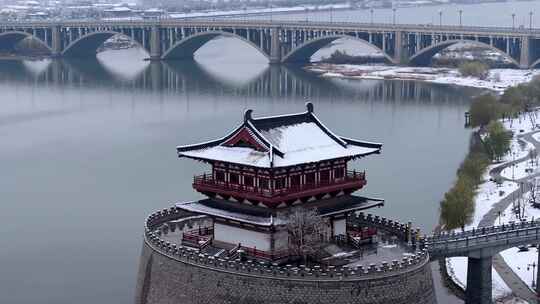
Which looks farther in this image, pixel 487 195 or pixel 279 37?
pixel 279 37

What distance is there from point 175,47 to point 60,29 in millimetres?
19411

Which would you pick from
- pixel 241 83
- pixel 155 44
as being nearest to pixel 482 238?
pixel 241 83

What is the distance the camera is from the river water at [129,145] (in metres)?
46.8

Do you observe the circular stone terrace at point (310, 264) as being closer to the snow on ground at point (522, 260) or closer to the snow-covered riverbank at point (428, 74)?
the snow on ground at point (522, 260)

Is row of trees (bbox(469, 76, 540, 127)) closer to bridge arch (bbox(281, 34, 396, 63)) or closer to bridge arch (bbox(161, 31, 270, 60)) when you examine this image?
bridge arch (bbox(281, 34, 396, 63))

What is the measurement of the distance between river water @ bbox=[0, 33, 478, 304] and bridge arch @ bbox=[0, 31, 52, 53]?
17228 mm

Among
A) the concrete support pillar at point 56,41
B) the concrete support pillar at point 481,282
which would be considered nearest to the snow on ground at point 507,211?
the concrete support pillar at point 481,282

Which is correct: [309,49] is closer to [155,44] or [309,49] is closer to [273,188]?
[155,44]

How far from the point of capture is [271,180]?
112ft

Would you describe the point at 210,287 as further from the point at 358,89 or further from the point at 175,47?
the point at 175,47

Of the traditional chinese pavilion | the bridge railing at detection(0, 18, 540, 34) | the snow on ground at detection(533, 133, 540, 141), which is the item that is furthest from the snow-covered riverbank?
the traditional chinese pavilion

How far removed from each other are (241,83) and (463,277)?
7264cm

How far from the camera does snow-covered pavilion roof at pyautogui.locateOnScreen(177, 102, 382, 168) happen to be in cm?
3447

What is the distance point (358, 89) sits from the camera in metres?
109
